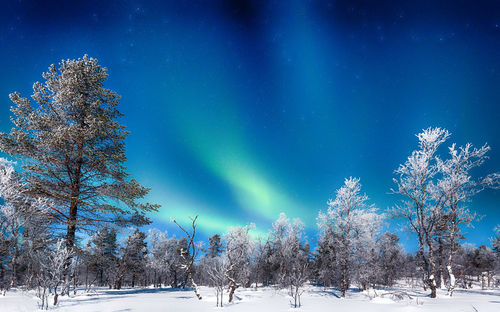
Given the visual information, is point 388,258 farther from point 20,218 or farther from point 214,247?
point 20,218

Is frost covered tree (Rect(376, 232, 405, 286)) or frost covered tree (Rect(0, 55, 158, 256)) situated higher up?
frost covered tree (Rect(0, 55, 158, 256))

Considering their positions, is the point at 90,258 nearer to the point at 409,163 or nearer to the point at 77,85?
the point at 77,85

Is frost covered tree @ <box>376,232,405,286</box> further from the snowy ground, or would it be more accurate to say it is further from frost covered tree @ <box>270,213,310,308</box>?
the snowy ground

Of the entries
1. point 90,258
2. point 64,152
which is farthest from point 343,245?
point 64,152

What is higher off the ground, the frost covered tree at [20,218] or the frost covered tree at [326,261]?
the frost covered tree at [20,218]

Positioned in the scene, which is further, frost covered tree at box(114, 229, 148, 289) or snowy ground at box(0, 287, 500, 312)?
frost covered tree at box(114, 229, 148, 289)

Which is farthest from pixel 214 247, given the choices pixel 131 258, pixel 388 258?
pixel 388 258

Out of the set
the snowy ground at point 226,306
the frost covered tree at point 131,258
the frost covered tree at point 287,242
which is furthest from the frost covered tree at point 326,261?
the frost covered tree at point 131,258

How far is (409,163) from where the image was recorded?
1653 cm

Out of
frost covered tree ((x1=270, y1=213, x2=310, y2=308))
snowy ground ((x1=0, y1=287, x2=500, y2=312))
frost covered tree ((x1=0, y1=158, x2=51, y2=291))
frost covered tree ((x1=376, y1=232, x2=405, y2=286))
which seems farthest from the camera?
frost covered tree ((x1=376, y1=232, x2=405, y2=286))

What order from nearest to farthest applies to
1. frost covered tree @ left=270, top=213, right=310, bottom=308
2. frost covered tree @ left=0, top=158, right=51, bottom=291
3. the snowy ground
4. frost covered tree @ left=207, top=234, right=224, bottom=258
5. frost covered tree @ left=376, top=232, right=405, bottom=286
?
the snowy ground
frost covered tree @ left=0, top=158, right=51, bottom=291
frost covered tree @ left=270, top=213, right=310, bottom=308
frost covered tree @ left=376, top=232, right=405, bottom=286
frost covered tree @ left=207, top=234, right=224, bottom=258

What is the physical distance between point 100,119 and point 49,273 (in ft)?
24.5

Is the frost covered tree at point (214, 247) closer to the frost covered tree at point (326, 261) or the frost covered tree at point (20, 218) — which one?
the frost covered tree at point (326, 261)

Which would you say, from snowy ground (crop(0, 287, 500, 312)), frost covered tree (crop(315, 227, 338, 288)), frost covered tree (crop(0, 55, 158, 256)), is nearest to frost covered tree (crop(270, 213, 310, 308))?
frost covered tree (crop(315, 227, 338, 288))
